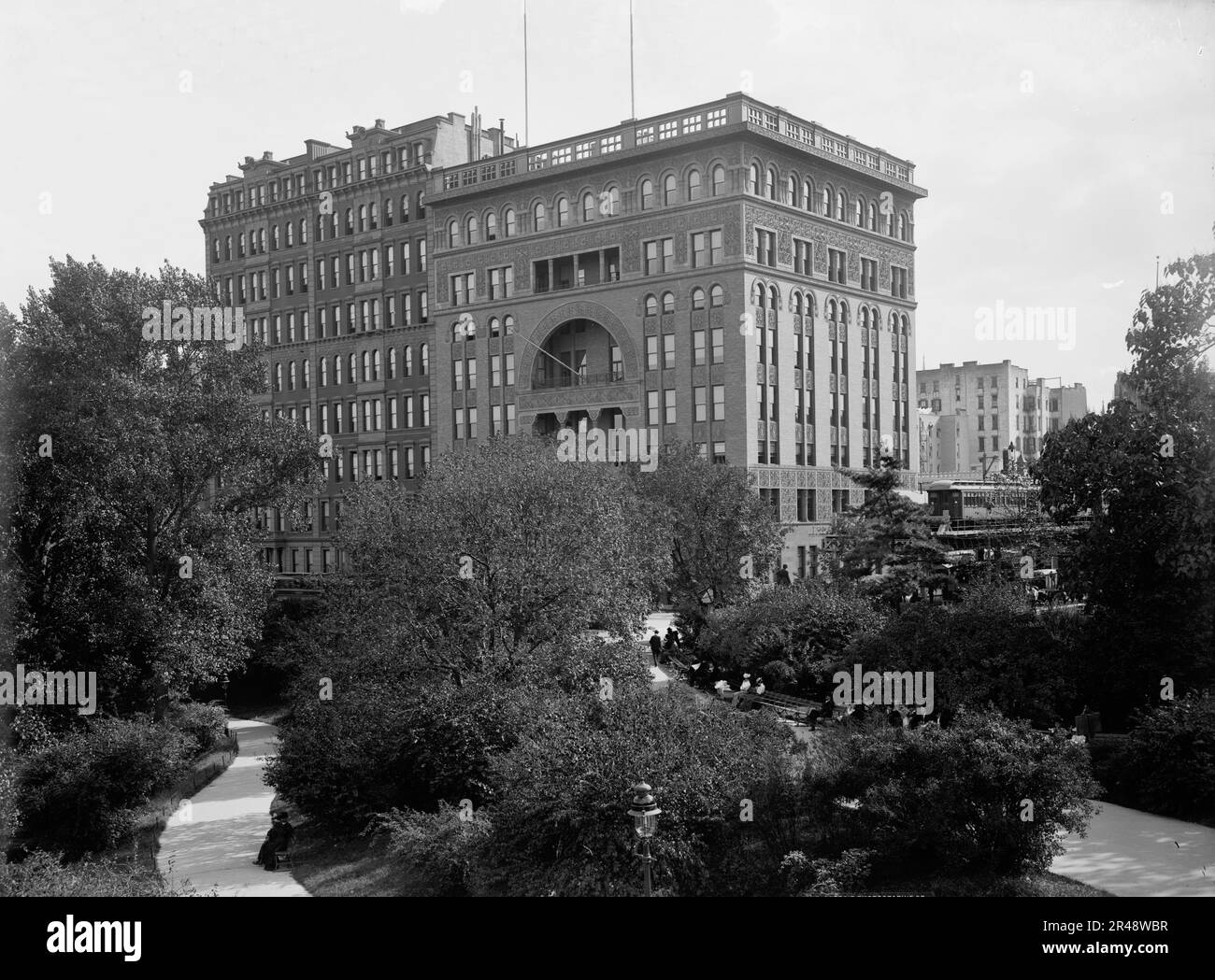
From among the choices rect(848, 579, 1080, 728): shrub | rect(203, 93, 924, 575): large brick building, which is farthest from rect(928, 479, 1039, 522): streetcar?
rect(848, 579, 1080, 728): shrub

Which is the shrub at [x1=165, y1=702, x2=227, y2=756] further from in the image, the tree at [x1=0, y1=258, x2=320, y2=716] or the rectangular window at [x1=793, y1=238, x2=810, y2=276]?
the rectangular window at [x1=793, y1=238, x2=810, y2=276]

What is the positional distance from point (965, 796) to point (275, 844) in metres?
12.1

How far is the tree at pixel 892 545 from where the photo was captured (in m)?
32.1

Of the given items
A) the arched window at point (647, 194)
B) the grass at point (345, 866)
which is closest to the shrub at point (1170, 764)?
the grass at point (345, 866)

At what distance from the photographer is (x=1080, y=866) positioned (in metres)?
15.6

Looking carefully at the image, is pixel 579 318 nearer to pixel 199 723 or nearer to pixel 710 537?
pixel 710 537

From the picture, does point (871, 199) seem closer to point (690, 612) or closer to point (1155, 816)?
point (690, 612)

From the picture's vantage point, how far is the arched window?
56000 mm

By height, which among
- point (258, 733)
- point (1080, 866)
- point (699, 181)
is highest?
point (699, 181)

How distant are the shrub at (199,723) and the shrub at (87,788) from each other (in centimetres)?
581

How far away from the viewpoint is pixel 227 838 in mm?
22484
